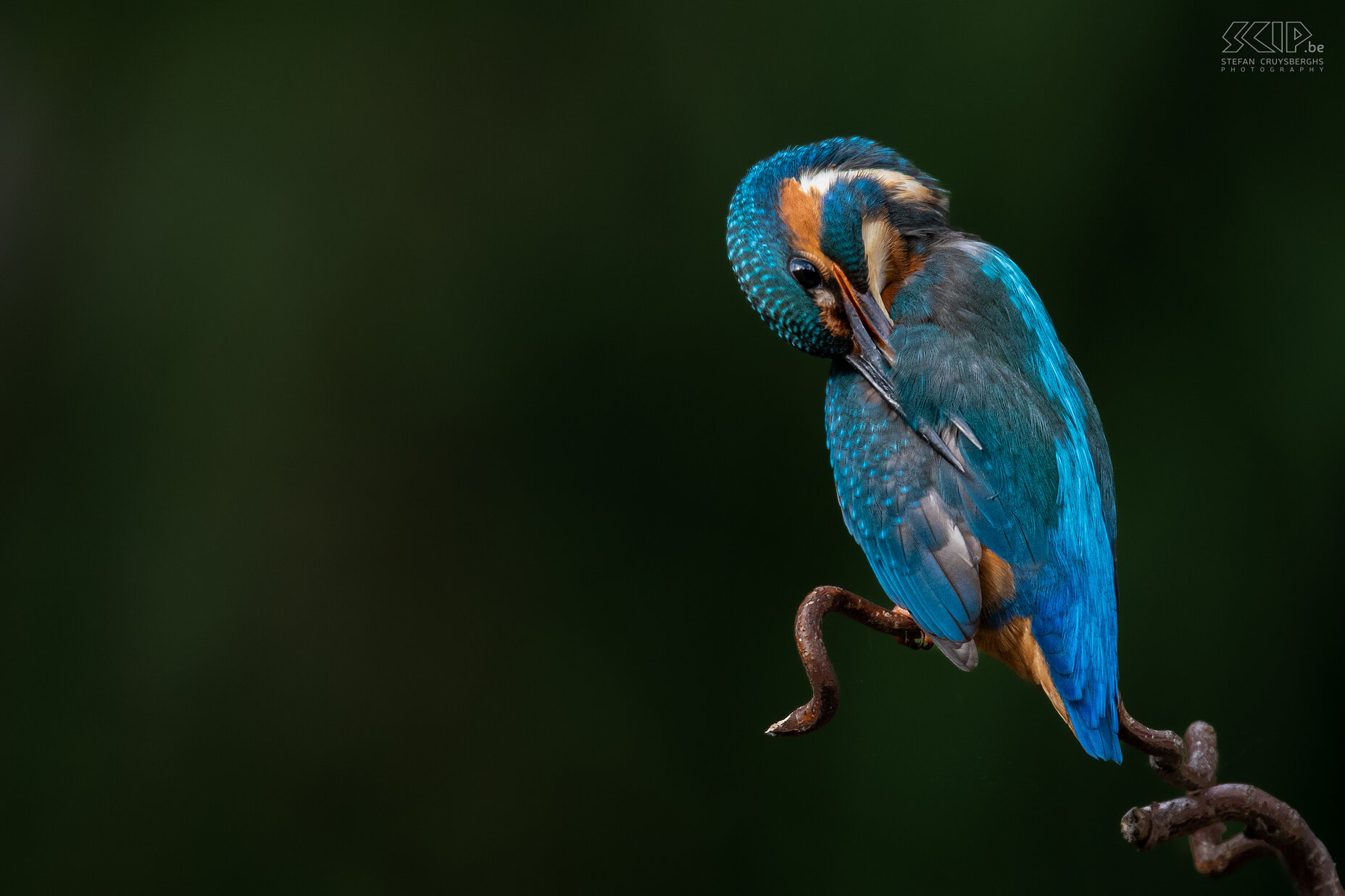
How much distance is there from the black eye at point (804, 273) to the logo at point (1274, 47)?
891mm

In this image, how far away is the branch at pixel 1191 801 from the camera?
2.33ft

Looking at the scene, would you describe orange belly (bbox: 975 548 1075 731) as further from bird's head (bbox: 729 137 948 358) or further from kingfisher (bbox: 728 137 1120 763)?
bird's head (bbox: 729 137 948 358)

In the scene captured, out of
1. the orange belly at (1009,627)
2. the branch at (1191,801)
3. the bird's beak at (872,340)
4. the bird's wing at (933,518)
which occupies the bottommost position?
the branch at (1191,801)

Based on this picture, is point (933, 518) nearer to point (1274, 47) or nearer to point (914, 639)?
point (914, 639)

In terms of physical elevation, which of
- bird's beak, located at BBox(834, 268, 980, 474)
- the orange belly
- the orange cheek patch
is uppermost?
the orange cheek patch

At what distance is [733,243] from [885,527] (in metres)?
0.26

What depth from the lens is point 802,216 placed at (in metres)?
0.91

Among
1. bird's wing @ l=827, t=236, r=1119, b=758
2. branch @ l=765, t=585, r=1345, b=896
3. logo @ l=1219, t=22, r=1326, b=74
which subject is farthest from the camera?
logo @ l=1219, t=22, r=1326, b=74

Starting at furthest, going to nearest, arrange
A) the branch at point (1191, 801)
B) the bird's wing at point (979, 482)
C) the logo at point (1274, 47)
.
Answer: the logo at point (1274, 47) → the bird's wing at point (979, 482) → the branch at point (1191, 801)

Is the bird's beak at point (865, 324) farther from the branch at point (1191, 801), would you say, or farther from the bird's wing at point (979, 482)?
the branch at point (1191, 801)

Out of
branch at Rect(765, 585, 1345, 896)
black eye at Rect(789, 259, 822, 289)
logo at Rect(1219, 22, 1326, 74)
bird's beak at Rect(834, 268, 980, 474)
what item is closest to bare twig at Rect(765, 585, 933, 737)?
branch at Rect(765, 585, 1345, 896)

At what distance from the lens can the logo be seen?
1.42 metres

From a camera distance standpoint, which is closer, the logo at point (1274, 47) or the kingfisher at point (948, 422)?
the kingfisher at point (948, 422)

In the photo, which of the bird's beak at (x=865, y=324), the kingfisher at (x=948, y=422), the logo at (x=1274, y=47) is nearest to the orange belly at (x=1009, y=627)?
the kingfisher at (x=948, y=422)
